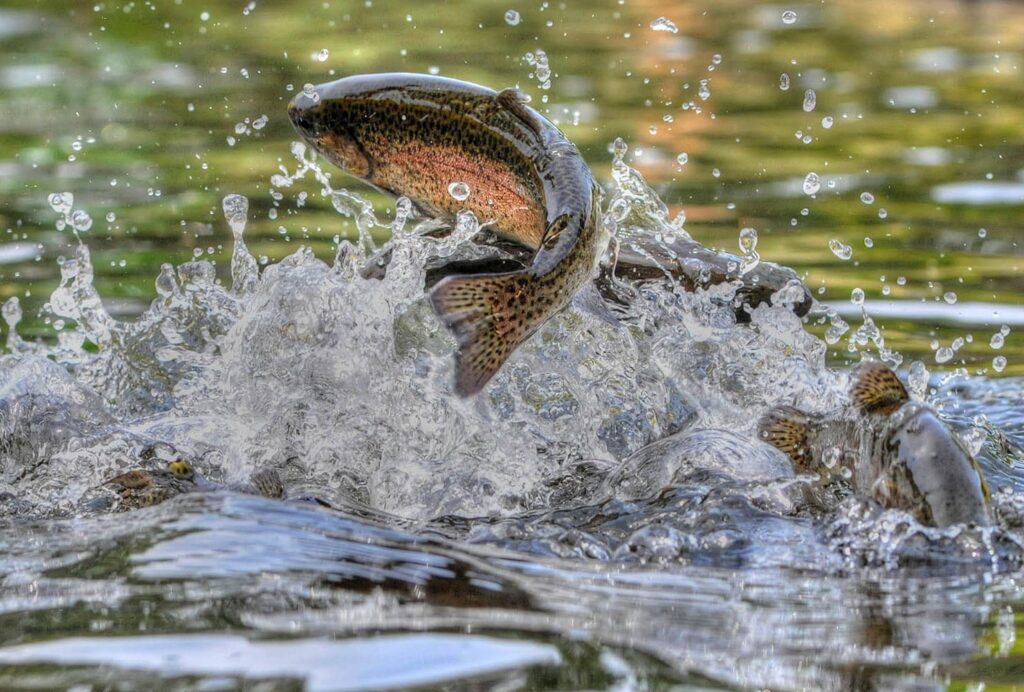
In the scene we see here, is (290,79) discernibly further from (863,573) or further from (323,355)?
(863,573)

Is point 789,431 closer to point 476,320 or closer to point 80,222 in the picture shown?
point 476,320

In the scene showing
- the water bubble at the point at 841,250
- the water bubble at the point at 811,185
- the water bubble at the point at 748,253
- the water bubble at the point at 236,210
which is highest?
the water bubble at the point at 811,185

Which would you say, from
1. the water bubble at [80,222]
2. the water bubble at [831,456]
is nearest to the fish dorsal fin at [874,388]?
the water bubble at [831,456]

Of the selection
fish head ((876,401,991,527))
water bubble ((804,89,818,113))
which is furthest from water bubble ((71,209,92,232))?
water bubble ((804,89,818,113))

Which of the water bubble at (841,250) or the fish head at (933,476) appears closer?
the fish head at (933,476)

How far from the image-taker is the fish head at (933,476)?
4289 mm

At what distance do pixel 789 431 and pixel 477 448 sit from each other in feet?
3.46

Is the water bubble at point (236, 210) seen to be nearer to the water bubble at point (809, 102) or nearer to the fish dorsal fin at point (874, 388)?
the fish dorsal fin at point (874, 388)

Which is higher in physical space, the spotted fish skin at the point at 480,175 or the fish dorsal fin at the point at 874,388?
the spotted fish skin at the point at 480,175

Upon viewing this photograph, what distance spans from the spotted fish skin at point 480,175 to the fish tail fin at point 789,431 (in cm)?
81

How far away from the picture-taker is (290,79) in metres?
13.5

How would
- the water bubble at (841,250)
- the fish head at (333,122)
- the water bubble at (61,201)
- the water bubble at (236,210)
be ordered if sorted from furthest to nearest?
the water bubble at (841,250) < the water bubble at (61,201) < the water bubble at (236,210) < the fish head at (333,122)

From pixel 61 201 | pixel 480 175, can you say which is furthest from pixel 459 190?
pixel 61 201

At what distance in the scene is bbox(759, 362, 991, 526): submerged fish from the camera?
430cm
